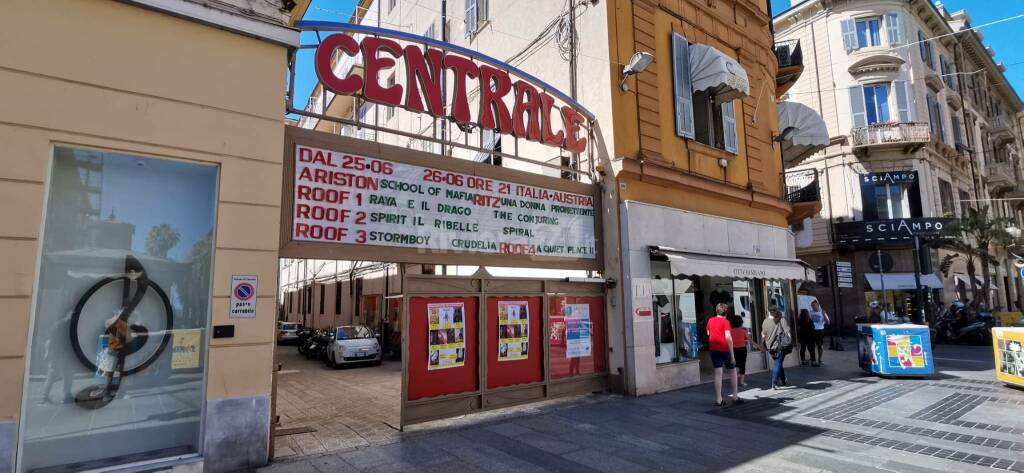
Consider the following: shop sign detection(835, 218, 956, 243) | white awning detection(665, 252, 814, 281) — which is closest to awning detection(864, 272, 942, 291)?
shop sign detection(835, 218, 956, 243)

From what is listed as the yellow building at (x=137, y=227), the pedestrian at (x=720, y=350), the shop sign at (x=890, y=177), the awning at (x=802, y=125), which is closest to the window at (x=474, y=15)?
the awning at (x=802, y=125)

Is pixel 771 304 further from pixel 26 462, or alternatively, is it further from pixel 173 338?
pixel 26 462

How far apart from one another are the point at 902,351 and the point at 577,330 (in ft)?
24.5

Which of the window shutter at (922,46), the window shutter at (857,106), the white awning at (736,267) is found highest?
the window shutter at (922,46)

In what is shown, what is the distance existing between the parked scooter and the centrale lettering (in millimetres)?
18801

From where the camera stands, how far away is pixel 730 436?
680cm

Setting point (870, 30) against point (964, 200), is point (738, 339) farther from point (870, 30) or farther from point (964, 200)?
point (964, 200)

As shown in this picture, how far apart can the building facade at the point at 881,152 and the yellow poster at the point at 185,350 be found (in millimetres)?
24275

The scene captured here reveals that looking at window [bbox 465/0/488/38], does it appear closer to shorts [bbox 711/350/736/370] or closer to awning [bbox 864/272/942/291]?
shorts [bbox 711/350/736/370]

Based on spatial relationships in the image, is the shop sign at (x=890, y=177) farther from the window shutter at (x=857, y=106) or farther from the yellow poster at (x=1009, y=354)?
the yellow poster at (x=1009, y=354)

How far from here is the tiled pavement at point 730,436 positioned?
18.5 feet

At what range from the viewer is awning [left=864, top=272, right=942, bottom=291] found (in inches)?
939

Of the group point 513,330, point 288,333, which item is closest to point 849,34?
point 513,330

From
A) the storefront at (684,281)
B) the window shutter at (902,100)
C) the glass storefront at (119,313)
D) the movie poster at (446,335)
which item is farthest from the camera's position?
the window shutter at (902,100)
